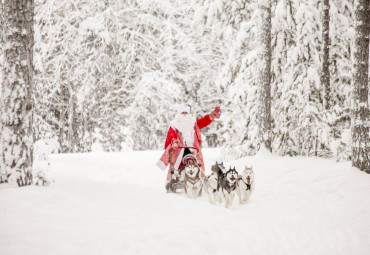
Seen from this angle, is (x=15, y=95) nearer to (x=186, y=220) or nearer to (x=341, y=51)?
(x=186, y=220)

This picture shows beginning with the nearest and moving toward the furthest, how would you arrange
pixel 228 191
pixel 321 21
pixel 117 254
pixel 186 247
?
pixel 117 254 → pixel 186 247 → pixel 228 191 → pixel 321 21

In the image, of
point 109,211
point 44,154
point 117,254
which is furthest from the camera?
point 44,154

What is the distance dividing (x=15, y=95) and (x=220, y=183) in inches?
151

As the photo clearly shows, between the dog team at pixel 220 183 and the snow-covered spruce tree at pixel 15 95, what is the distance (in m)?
3.09

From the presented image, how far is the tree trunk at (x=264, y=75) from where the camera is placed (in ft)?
31.5

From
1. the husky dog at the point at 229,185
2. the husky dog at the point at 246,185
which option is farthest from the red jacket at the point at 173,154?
the husky dog at the point at 229,185

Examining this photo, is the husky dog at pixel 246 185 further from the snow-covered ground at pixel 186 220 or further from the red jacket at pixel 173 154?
the red jacket at pixel 173 154

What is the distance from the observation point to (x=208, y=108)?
73.4ft

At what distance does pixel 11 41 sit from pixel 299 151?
27.5 ft

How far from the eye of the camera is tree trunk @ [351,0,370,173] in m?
6.52

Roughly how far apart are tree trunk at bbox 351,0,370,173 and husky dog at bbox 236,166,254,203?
7.62 ft

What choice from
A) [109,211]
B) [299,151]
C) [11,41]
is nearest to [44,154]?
[11,41]

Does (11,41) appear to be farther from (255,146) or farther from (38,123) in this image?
(38,123)

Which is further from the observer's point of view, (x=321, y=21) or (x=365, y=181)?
(x=321, y=21)
